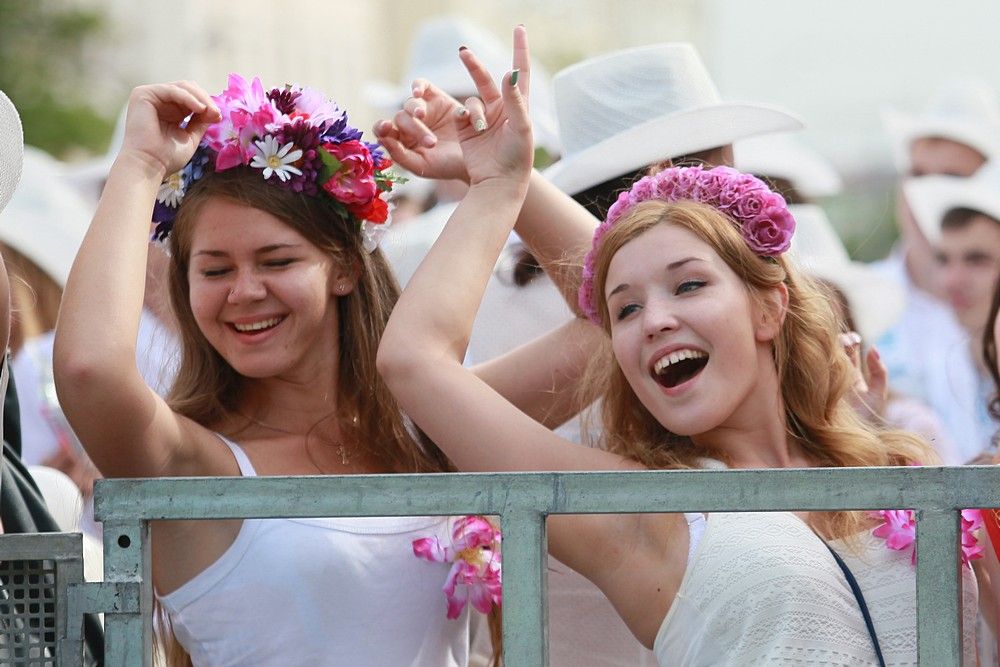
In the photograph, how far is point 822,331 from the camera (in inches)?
109

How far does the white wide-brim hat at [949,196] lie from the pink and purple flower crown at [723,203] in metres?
3.36

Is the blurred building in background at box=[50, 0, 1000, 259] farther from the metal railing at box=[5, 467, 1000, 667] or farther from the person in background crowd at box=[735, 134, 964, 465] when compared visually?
the metal railing at box=[5, 467, 1000, 667]

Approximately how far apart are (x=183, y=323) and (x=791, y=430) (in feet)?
3.56

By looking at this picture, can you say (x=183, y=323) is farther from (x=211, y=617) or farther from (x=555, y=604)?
(x=555, y=604)

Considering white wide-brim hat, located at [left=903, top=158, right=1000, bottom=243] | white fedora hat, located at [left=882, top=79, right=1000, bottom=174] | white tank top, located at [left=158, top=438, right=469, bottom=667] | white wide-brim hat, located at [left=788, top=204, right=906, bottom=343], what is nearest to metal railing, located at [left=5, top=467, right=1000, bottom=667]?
white tank top, located at [left=158, top=438, right=469, bottom=667]

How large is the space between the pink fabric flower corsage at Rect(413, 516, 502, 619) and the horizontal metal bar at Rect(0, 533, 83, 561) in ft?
2.67

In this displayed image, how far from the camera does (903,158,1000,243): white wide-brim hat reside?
596cm

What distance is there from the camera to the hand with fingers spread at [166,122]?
103 inches

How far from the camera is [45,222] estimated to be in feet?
18.8

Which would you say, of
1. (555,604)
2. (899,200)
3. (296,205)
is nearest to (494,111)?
(296,205)

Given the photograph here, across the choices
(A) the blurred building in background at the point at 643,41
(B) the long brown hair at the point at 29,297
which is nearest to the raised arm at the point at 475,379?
(B) the long brown hair at the point at 29,297

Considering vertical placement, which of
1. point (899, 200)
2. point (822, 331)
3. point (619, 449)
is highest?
point (899, 200)

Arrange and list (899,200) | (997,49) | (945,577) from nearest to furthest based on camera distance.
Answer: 1. (945,577)
2. (899,200)
3. (997,49)

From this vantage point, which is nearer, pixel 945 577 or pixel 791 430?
pixel 945 577
